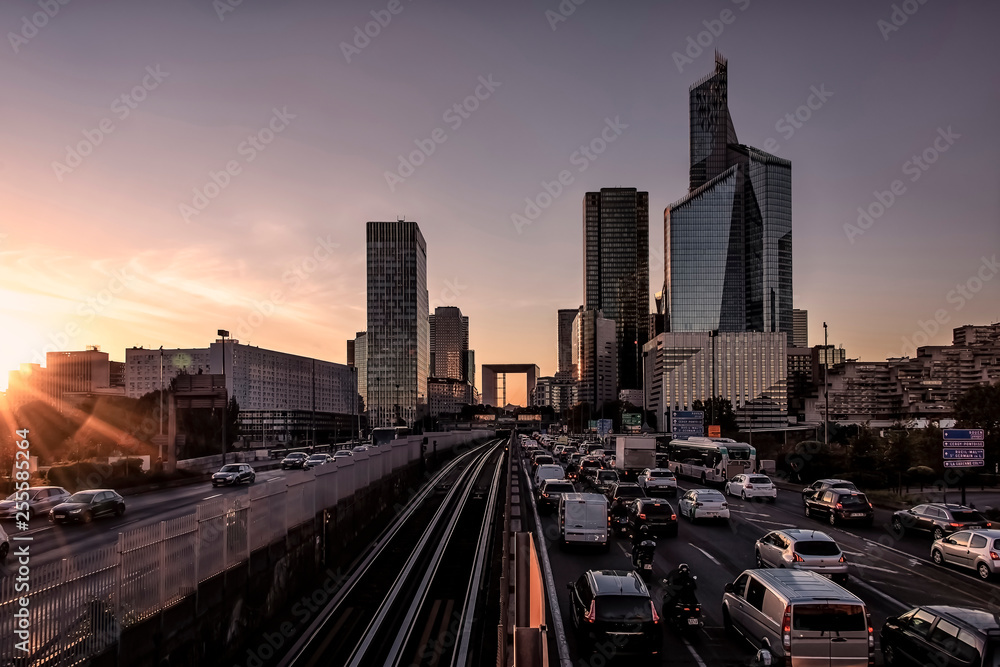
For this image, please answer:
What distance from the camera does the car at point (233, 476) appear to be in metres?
47.1

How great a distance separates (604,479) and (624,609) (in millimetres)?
30721

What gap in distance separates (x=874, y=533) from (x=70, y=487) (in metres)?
43.6

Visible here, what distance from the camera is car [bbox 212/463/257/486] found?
47125 millimetres

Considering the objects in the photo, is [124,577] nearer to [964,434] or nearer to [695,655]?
[695,655]

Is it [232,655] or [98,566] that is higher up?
[98,566]

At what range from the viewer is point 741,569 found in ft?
73.0

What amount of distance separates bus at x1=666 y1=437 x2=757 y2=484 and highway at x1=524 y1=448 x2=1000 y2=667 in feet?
57.5

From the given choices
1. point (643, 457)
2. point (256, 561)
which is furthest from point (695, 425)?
point (256, 561)

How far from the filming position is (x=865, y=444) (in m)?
52.0

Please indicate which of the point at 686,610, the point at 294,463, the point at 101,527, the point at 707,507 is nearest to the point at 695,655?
the point at 686,610

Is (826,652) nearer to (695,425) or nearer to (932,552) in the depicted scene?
(932,552)

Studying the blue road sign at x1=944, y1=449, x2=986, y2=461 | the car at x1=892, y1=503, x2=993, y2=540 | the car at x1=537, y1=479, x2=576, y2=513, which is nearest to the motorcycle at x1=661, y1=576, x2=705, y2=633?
the car at x1=892, y1=503, x2=993, y2=540

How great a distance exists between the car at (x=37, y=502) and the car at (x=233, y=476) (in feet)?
45.6

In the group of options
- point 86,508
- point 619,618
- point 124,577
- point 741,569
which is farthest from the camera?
point 86,508
